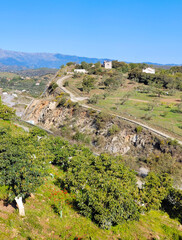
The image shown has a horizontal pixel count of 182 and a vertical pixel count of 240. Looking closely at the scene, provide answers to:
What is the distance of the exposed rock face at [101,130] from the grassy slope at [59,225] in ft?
56.2

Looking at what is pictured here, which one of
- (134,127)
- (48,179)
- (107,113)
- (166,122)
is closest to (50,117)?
(107,113)

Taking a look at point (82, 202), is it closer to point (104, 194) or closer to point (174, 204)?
point (104, 194)

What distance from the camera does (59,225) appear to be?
36.0 ft

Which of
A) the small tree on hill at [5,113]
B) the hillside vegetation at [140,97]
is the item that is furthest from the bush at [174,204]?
the small tree on hill at [5,113]

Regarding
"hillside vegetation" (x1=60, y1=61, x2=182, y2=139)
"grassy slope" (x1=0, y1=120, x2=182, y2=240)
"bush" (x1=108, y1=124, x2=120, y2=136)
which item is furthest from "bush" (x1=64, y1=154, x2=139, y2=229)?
"hillside vegetation" (x1=60, y1=61, x2=182, y2=139)

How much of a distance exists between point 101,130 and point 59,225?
2664 centimetres

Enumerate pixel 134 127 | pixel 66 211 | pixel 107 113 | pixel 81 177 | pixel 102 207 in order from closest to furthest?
1. pixel 102 207
2. pixel 66 211
3. pixel 81 177
4. pixel 134 127
5. pixel 107 113

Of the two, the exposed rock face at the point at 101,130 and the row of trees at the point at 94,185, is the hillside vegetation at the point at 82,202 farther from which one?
the exposed rock face at the point at 101,130

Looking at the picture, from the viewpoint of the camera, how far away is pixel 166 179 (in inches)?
674

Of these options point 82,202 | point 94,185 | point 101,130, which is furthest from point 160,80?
point 82,202

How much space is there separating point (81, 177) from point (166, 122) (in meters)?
25.9

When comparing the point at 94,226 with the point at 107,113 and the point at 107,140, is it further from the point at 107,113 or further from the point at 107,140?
the point at 107,113

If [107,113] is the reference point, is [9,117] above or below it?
below

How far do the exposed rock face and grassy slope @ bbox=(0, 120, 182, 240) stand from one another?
56.2 ft
